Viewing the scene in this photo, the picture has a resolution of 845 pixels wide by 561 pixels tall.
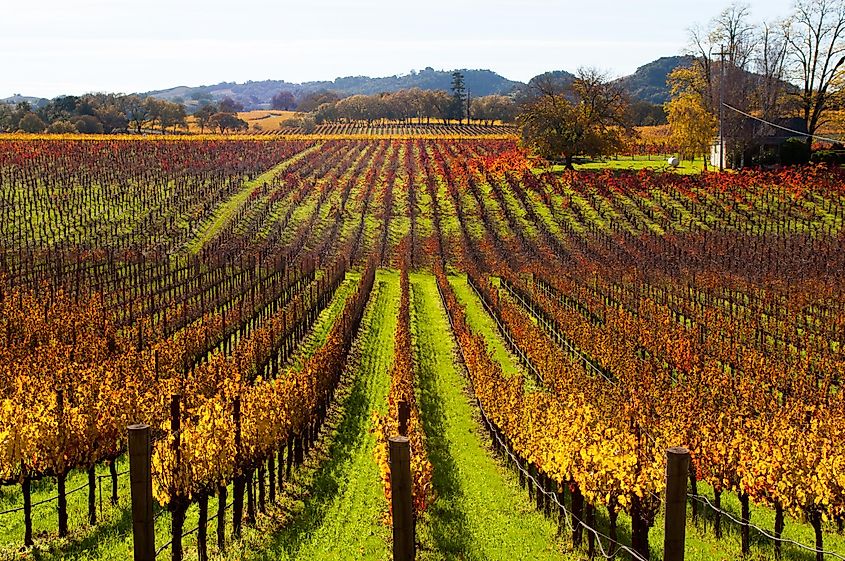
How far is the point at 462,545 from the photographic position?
13.0 meters

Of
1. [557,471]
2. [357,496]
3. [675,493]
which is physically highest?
[675,493]

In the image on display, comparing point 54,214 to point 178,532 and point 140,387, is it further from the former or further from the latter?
point 178,532

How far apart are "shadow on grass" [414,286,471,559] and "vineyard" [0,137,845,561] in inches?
3.4

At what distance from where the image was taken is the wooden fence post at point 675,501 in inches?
176

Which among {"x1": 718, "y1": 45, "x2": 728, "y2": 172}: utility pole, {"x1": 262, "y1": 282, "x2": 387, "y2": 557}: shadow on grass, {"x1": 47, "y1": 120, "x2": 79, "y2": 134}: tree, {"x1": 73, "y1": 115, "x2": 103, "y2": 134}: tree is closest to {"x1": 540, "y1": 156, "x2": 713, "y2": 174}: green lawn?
{"x1": 718, "y1": 45, "x2": 728, "y2": 172}: utility pole

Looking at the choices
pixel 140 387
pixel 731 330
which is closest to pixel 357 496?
pixel 140 387

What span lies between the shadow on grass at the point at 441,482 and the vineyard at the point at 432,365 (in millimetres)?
86

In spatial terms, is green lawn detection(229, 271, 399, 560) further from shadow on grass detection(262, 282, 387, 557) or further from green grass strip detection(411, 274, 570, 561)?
green grass strip detection(411, 274, 570, 561)

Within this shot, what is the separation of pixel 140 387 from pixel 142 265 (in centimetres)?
2291

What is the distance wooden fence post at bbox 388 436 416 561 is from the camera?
15.0 feet

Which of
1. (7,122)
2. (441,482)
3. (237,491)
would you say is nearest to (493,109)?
(7,122)

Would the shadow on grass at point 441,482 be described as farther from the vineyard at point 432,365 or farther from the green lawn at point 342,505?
the green lawn at point 342,505

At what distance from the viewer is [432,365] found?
2566 cm

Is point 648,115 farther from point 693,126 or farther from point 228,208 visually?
point 228,208
